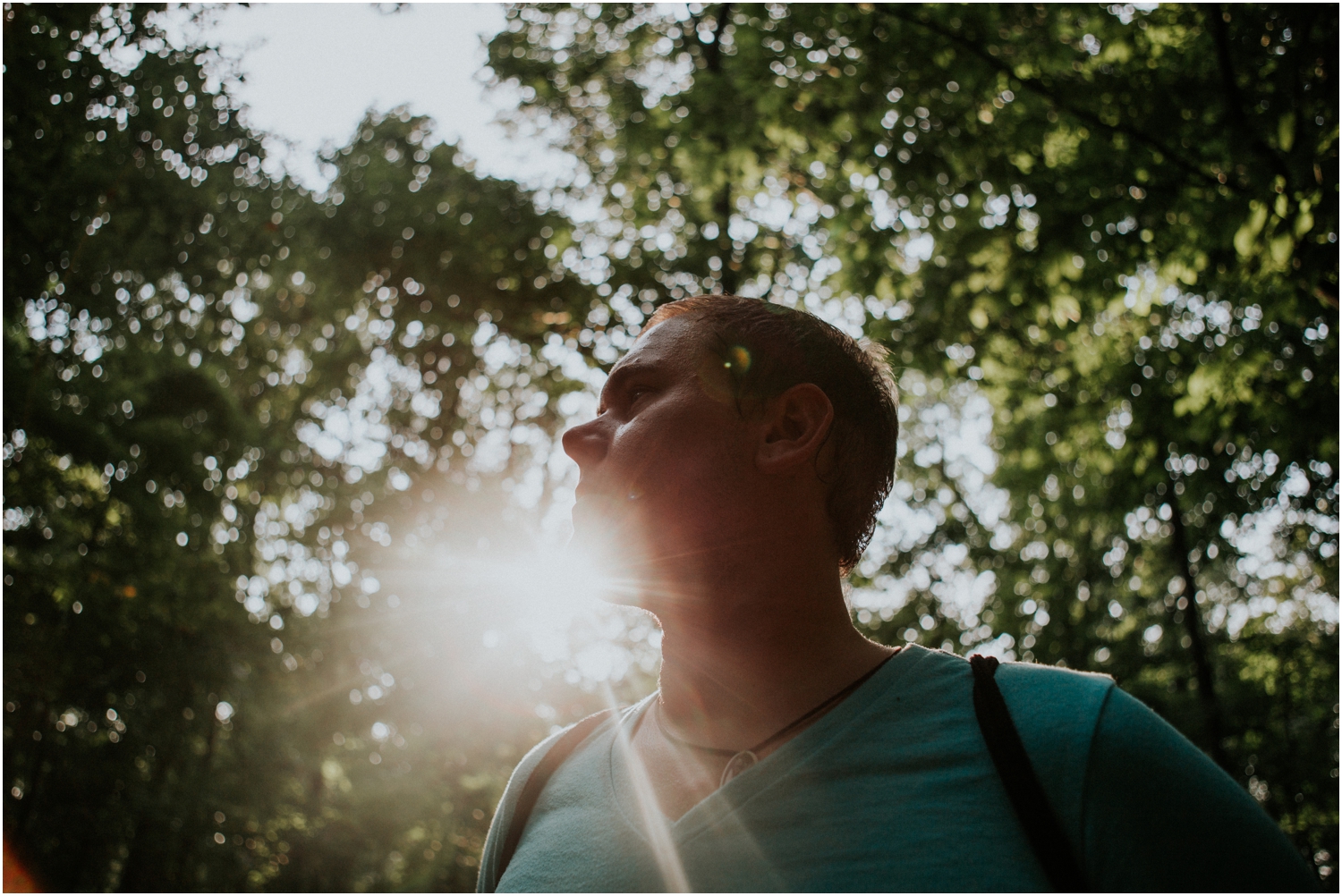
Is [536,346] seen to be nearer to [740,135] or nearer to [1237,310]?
[740,135]

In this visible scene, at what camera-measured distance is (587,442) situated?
71.4 inches

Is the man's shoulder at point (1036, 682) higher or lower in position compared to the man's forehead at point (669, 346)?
lower

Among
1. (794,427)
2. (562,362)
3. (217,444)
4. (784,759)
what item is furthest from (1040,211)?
(217,444)

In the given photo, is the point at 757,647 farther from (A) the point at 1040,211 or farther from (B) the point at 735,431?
(A) the point at 1040,211

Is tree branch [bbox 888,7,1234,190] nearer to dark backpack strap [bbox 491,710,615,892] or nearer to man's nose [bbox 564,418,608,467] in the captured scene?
man's nose [bbox 564,418,608,467]

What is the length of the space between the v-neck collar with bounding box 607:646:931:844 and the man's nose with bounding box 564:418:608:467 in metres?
0.75

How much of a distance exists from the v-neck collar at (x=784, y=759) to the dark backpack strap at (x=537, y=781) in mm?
347

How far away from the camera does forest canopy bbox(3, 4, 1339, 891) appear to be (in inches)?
200

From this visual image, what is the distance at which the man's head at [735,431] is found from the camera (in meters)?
1.70

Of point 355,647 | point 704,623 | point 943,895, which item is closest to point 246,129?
point 704,623

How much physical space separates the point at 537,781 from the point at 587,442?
793 mm

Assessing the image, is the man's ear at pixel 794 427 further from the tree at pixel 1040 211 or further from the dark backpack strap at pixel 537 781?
the tree at pixel 1040 211

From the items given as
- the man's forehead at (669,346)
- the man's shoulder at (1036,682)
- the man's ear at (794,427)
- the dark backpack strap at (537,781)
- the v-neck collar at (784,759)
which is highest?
the man's forehead at (669,346)

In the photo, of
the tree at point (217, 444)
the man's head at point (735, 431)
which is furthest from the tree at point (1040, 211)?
the man's head at point (735, 431)
